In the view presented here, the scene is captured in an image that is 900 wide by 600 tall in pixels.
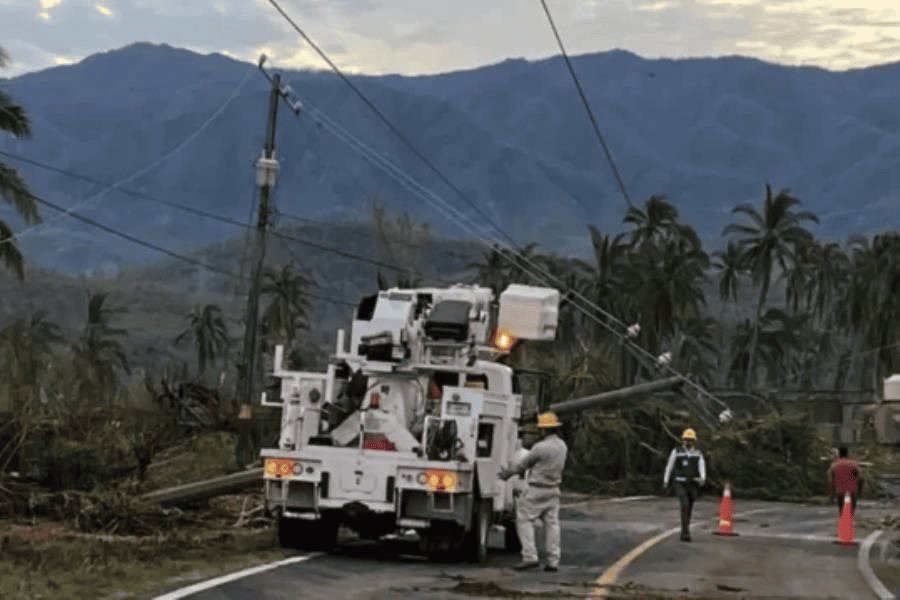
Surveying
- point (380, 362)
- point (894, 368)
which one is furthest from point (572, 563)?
point (894, 368)

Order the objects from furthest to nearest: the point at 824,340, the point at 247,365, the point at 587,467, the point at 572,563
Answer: the point at 824,340, the point at 587,467, the point at 247,365, the point at 572,563

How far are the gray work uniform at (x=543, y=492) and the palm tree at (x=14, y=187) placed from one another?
21.0 meters

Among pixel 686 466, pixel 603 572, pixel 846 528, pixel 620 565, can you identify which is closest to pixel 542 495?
pixel 603 572

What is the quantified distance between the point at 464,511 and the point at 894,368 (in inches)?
3739

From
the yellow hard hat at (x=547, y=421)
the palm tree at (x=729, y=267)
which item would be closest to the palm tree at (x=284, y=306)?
the palm tree at (x=729, y=267)

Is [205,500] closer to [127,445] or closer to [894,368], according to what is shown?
[127,445]

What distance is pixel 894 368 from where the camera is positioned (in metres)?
109

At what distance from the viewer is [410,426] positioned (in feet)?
66.2

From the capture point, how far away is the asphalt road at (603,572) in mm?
15539

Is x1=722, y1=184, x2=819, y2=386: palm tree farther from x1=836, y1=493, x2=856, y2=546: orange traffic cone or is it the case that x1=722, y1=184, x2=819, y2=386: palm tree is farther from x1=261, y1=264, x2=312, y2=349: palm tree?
x1=836, y1=493, x2=856, y2=546: orange traffic cone

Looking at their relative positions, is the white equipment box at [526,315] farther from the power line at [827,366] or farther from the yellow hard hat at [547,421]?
the power line at [827,366]

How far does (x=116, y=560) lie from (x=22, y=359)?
46.5 meters

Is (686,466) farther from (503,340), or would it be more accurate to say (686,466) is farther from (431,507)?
(431,507)

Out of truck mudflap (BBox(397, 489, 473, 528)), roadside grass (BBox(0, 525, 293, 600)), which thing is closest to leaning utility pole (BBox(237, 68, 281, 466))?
roadside grass (BBox(0, 525, 293, 600))
